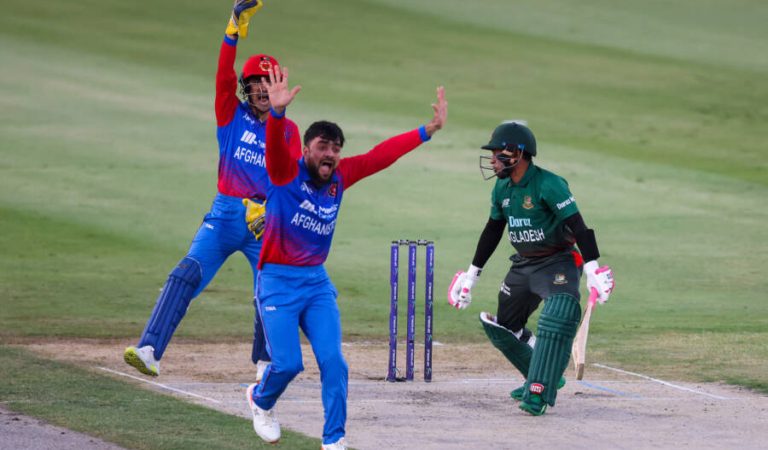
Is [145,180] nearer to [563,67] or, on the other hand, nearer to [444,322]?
[444,322]

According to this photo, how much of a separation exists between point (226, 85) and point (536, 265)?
2635 millimetres

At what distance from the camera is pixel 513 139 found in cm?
1063

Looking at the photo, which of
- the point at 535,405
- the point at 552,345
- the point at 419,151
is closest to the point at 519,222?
the point at 552,345

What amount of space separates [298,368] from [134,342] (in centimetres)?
525

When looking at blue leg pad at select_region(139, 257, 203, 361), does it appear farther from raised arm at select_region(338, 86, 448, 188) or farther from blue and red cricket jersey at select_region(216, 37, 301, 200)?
raised arm at select_region(338, 86, 448, 188)

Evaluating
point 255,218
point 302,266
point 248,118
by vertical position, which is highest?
point 248,118

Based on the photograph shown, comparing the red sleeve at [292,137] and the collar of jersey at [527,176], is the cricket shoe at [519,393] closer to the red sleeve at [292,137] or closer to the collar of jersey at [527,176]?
the collar of jersey at [527,176]

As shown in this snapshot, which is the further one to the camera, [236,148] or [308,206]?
[236,148]

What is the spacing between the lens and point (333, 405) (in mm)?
8500

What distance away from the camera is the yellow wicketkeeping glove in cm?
1026

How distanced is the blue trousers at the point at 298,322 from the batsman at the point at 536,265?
2157 millimetres

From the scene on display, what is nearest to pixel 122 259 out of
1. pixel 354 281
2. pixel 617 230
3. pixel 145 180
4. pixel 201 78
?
→ pixel 354 281

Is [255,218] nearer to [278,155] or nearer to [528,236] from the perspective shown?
[278,155]

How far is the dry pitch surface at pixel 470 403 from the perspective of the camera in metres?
9.48
